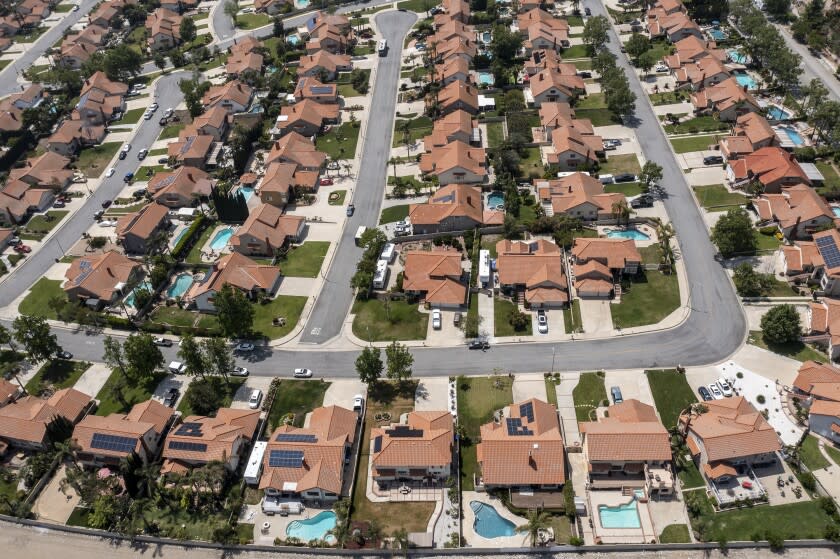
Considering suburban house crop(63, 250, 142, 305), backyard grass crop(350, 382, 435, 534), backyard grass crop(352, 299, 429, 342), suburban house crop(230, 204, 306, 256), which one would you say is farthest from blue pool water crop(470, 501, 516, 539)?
suburban house crop(63, 250, 142, 305)

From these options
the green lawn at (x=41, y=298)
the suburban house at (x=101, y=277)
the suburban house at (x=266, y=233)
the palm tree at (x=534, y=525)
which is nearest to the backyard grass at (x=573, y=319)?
the palm tree at (x=534, y=525)

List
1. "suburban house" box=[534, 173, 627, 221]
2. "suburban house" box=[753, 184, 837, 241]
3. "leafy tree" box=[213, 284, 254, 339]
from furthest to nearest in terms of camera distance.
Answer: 1. "suburban house" box=[534, 173, 627, 221]
2. "suburban house" box=[753, 184, 837, 241]
3. "leafy tree" box=[213, 284, 254, 339]

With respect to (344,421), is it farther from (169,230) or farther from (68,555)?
(169,230)

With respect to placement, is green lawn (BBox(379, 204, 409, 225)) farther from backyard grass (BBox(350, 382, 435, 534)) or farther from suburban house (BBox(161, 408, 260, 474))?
suburban house (BBox(161, 408, 260, 474))

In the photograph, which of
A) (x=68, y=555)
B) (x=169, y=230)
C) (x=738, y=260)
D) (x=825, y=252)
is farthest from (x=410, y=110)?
(x=68, y=555)

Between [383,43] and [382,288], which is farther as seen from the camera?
[383,43]

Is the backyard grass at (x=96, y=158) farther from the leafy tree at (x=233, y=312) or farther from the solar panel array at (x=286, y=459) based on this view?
the solar panel array at (x=286, y=459)
